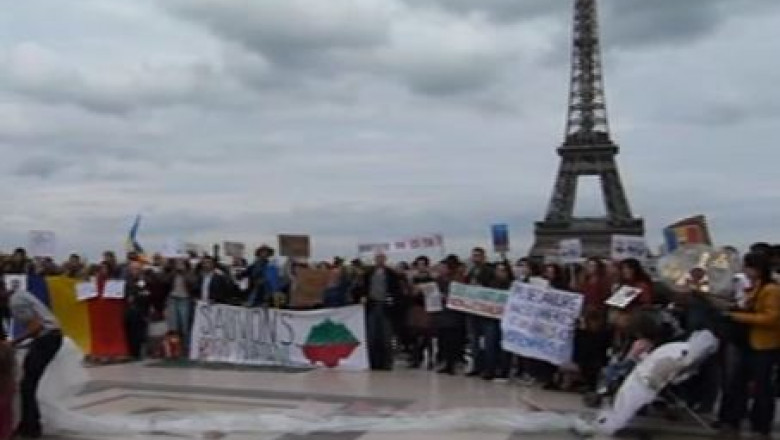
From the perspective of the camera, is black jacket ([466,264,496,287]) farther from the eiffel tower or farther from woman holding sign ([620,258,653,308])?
the eiffel tower

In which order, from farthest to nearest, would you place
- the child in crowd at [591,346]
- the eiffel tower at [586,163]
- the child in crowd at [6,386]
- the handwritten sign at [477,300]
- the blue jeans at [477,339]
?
the eiffel tower at [586,163], the blue jeans at [477,339], the handwritten sign at [477,300], the child in crowd at [591,346], the child in crowd at [6,386]

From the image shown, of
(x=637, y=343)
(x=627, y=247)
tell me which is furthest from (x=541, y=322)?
(x=627, y=247)

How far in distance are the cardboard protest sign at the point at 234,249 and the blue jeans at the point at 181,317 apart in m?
5.38

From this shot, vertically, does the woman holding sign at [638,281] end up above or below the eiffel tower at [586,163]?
below

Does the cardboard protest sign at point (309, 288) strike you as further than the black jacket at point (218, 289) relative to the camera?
Yes

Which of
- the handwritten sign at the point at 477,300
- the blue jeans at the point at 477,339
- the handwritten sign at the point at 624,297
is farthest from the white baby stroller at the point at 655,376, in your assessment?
the blue jeans at the point at 477,339

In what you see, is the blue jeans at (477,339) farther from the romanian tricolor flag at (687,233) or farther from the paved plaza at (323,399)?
the romanian tricolor flag at (687,233)

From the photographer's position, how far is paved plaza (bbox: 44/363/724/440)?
9414 mm

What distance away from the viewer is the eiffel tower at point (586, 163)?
61094 millimetres

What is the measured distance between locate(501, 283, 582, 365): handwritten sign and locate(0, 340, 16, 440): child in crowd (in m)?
6.50

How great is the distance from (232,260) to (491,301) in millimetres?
8598

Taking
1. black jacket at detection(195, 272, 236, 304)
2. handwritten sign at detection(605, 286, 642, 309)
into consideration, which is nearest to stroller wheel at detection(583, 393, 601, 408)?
handwritten sign at detection(605, 286, 642, 309)

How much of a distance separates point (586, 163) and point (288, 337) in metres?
51.4

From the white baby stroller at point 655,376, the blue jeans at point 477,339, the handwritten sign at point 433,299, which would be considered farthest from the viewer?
the handwritten sign at point 433,299
